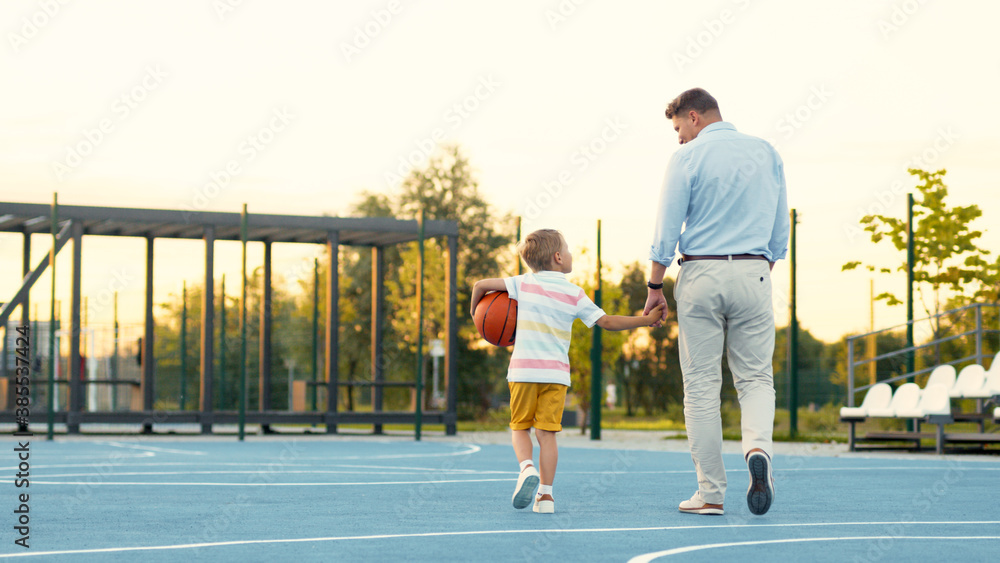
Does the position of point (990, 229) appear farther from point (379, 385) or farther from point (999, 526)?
point (999, 526)

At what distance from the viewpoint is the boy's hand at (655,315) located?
5383mm

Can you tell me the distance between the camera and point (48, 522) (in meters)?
5.09

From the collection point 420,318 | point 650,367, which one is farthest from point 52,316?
point 650,367

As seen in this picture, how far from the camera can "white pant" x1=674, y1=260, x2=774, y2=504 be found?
A: 524cm

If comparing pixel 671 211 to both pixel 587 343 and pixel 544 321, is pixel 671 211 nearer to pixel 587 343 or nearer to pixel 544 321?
pixel 544 321

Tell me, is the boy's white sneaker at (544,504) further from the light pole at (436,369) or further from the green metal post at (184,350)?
the light pole at (436,369)

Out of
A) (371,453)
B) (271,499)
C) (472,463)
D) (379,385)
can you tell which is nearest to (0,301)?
(379,385)

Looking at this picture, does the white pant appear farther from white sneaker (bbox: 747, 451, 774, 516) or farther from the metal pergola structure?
the metal pergola structure

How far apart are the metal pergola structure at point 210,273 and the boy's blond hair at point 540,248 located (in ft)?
37.9

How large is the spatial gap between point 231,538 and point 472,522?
3.57 ft

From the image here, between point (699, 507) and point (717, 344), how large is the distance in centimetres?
77

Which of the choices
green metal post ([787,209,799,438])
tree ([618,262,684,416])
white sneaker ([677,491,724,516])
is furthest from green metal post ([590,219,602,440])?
tree ([618,262,684,416])

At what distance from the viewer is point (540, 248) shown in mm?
5680

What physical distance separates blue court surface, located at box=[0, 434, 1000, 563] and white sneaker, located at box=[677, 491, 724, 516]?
0.24 feet
